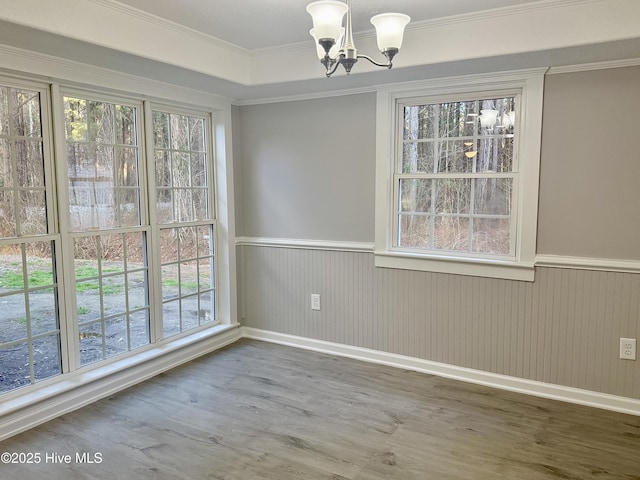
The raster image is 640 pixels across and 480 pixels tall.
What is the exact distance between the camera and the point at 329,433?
2.69m

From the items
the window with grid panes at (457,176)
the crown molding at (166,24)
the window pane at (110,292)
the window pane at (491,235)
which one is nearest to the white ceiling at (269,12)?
the crown molding at (166,24)

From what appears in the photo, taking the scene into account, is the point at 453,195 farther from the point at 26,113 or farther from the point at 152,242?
the point at 26,113

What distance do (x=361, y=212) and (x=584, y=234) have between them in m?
1.58

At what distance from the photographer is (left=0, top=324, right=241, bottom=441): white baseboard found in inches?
106

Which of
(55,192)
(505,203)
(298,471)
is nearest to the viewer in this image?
(298,471)

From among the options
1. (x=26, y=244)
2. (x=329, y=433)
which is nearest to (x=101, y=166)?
(x=26, y=244)

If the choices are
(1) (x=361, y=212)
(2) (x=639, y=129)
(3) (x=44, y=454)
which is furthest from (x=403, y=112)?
(3) (x=44, y=454)

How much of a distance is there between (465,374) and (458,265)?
2.66ft

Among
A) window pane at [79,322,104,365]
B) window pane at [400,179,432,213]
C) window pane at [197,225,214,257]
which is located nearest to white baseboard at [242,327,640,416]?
window pane at [197,225,214,257]

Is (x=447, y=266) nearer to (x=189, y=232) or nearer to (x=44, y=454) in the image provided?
(x=189, y=232)

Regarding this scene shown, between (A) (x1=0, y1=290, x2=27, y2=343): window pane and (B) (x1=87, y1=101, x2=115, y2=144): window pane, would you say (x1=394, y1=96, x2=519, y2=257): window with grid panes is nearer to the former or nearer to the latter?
(B) (x1=87, y1=101, x2=115, y2=144): window pane

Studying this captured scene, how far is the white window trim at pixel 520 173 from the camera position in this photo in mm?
3043

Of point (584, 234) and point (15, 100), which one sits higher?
point (15, 100)

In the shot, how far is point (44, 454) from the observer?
247 cm
